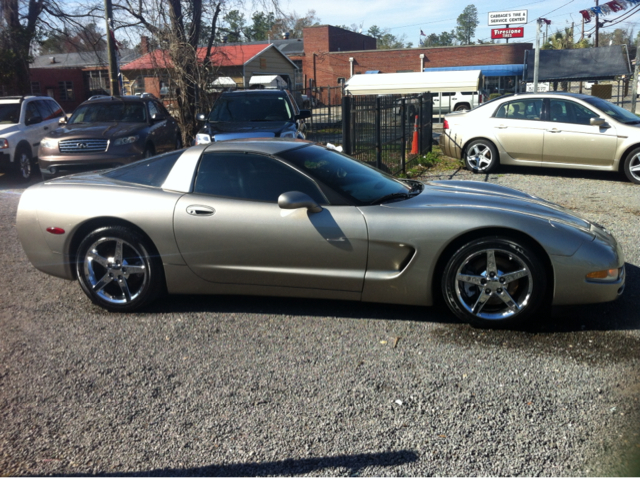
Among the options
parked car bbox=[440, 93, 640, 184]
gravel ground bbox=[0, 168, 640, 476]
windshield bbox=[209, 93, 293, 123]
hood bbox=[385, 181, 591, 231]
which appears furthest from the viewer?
windshield bbox=[209, 93, 293, 123]

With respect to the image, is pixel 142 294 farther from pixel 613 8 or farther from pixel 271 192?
pixel 613 8

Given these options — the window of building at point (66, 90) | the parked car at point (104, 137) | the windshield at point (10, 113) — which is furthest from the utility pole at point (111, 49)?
the window of building at point (66, 90)

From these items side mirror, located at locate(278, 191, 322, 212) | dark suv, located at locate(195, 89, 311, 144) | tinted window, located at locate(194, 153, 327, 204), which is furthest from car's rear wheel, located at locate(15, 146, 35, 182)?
side mirror, located at locate(278, 191, 322, 212)

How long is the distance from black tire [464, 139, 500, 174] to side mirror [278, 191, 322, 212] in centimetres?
807

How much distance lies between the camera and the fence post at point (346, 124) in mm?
9351

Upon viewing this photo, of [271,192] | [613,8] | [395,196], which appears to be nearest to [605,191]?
[395,196]

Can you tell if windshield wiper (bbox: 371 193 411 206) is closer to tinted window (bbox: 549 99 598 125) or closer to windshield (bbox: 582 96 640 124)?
tinted window (bbox: 549 99 598 125)

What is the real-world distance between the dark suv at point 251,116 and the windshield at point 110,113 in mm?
1382

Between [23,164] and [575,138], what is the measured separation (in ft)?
35.2

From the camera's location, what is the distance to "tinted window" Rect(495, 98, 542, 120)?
437 inches

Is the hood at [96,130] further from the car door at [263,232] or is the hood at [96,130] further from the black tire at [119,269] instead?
the car door at [263,232]

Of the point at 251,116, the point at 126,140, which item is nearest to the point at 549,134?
the point at 251,116

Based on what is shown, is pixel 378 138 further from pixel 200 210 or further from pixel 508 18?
pixel 508 18

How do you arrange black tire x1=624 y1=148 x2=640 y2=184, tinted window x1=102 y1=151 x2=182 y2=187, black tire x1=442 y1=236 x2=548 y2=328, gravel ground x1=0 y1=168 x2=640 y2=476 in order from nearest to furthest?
1. gravel ground x1=0 y1=168 x2=640 y2=476
2. black tire x1=442 y1=236 x2=548 y2=328
3. tinted window x1=102 y1=151 x2=182 y2=187
4. black tire x1=624 y1=148 x2=640 y2=184
